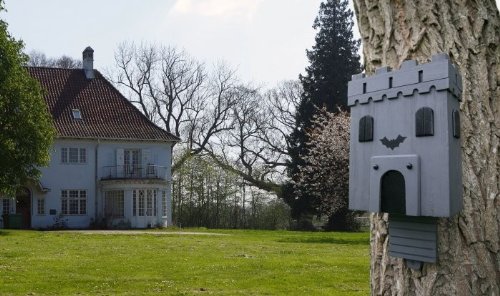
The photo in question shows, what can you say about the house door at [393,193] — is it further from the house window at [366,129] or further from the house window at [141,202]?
the house window at [141,202]

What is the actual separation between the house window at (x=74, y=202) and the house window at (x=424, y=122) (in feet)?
112

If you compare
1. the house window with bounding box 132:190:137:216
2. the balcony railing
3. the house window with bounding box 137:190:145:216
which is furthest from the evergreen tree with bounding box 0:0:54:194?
the house window with bounding box 137:190:145:216

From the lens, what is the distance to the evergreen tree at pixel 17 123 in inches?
Answer: 945

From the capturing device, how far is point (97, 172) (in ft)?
118

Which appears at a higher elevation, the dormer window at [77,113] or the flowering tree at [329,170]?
the dormer window at [77,113]

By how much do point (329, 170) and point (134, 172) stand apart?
11.5 metres

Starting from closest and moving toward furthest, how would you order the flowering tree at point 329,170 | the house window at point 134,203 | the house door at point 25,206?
the flowering tree at point 329,170
the house door at point 25,206
the house window at point 134,203

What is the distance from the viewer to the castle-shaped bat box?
271cm

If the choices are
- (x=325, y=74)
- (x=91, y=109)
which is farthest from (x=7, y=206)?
(x=325, y=74)

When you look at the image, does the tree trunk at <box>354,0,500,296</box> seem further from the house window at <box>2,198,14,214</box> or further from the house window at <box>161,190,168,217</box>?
the house window at <box>161,190,168,217</box>

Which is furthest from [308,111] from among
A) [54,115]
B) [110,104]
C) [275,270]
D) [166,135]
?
[275,270]

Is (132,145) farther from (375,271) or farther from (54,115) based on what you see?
(375,271)

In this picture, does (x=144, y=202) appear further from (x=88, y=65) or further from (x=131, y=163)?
(x=88, y=65)

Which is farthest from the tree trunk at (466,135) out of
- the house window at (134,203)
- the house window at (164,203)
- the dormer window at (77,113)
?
the dormer window at (77,113)
